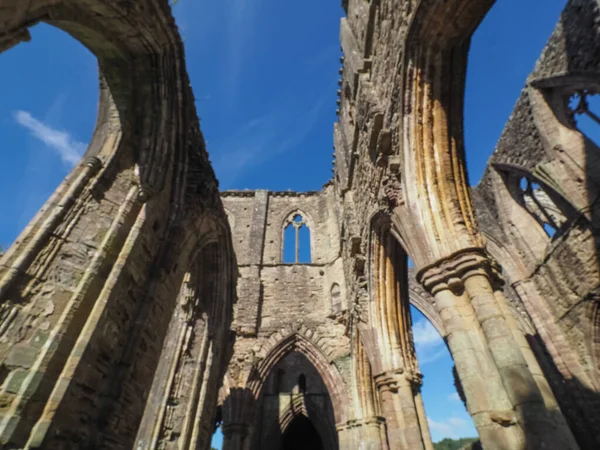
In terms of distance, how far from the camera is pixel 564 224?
314 inches

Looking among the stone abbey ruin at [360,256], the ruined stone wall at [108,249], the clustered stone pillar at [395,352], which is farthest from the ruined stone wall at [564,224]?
the ruined stone wall at [108,249]

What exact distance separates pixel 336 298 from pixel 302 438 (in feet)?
26.1

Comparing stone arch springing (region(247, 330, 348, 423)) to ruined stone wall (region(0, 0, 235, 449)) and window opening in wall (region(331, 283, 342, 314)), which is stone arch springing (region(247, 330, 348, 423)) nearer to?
window opening in wall (region(331, 283, 342, 314))

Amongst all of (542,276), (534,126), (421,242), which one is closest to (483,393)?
(421,242)

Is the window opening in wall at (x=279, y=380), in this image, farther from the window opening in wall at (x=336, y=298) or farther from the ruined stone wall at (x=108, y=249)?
the ruined stone wall at (x=108, y=249)

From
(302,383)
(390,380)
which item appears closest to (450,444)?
(302,383)

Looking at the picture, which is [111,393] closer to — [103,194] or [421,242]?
[103,194]

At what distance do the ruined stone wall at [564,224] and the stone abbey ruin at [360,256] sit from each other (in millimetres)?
41

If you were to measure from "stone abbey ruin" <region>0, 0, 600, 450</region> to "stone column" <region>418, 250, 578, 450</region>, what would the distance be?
2cm

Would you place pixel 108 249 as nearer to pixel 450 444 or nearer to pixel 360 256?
pixel 360 256

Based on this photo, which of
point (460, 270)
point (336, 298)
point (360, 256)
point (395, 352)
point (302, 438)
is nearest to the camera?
point (460, 270)

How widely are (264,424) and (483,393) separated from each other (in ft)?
38.1

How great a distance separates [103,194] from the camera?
3812mm

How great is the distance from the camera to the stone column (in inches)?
104
